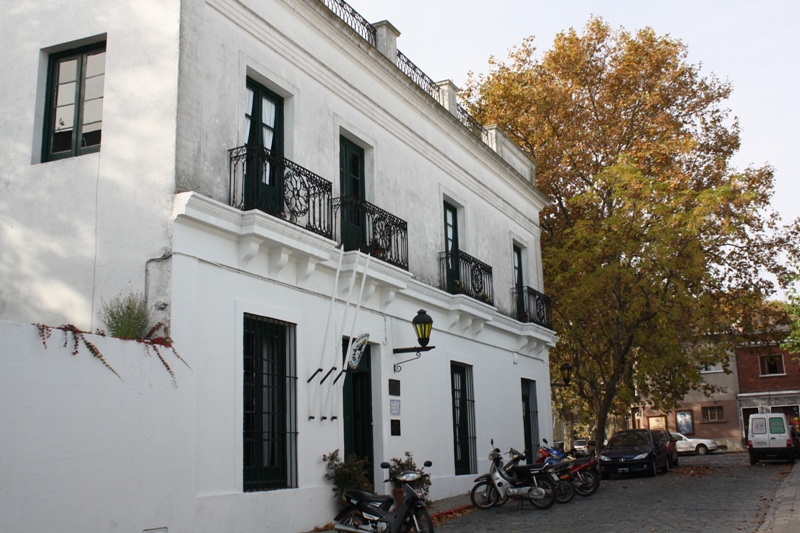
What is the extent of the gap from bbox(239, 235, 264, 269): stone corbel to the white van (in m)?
23.3

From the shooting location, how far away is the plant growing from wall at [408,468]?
13.1m

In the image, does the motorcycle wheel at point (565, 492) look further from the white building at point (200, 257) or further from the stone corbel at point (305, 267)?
the stone corbel at point (305, 267)


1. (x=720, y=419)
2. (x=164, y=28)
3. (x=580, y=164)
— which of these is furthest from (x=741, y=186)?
(x=720, y=419)

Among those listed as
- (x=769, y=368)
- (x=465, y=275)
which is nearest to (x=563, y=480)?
(x=465, y=275)

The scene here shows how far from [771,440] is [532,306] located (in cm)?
1298

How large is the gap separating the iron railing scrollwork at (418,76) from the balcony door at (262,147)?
14.3ft

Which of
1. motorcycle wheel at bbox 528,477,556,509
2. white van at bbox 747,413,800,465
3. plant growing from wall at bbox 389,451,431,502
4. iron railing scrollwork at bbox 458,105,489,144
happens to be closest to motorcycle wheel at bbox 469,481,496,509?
motorcycle wheel at bbox 528,477,556,509

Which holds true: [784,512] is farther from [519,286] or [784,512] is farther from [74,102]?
[74,102]

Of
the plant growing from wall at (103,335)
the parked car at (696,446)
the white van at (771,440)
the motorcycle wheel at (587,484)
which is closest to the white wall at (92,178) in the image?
the plant growing from wall at (103,335)

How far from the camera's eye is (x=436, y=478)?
1492 centimetres

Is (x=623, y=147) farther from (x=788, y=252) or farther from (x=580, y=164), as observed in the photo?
(x=788, y=252)

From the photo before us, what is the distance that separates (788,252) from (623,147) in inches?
231

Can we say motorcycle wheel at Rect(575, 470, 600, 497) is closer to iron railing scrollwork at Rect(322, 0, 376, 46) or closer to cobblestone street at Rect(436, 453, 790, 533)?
cobblestone street at Rect(436, 453, 790, 533)

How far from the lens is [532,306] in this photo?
20750mm
